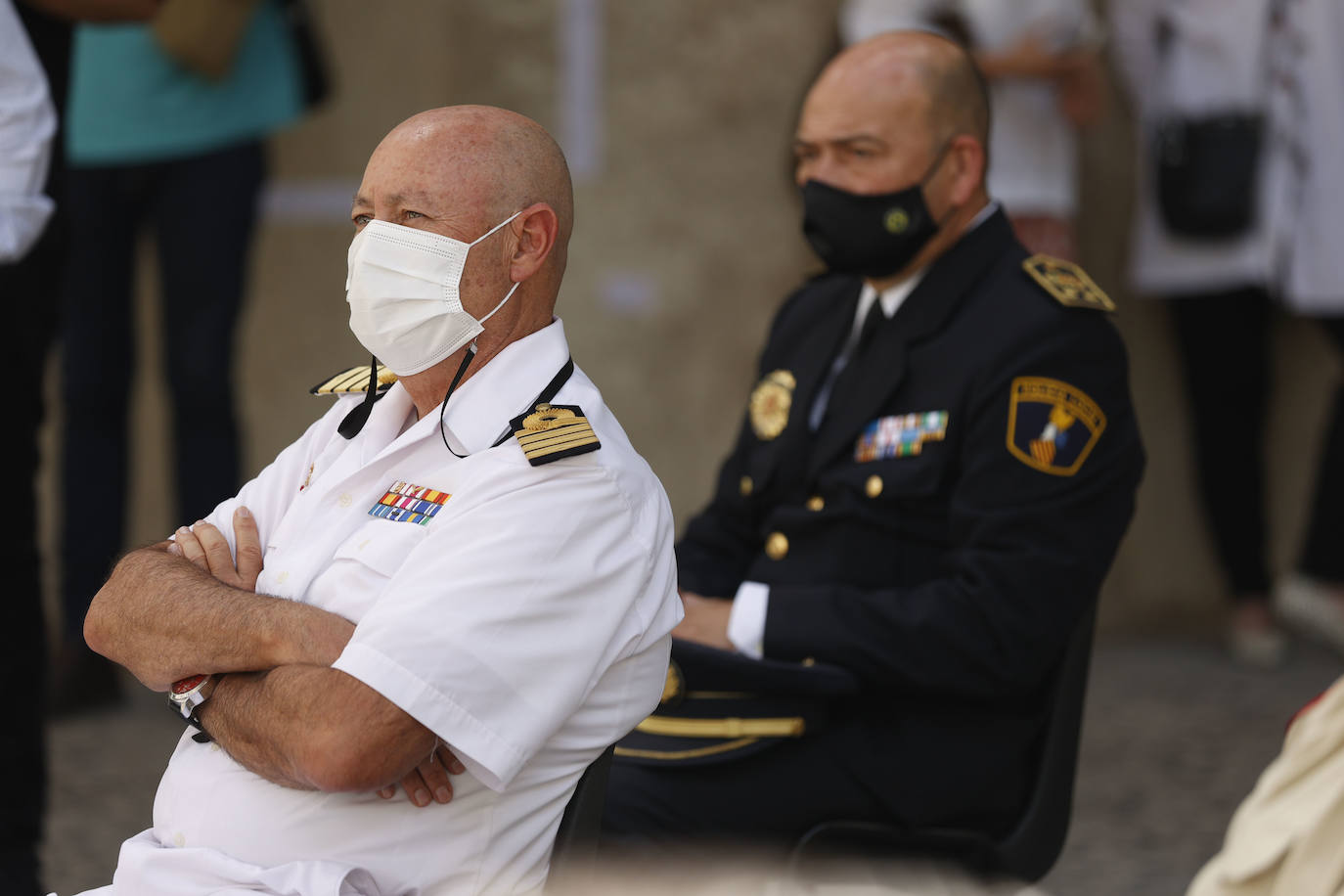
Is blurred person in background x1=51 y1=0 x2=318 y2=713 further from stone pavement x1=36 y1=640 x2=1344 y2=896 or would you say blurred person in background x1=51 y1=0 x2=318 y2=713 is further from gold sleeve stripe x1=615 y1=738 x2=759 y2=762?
gold sleeve stripe x1=615 y1=738 x2=759 y2=762

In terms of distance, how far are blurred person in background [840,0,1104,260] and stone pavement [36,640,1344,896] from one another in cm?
128

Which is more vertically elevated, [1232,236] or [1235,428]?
[1232,236]

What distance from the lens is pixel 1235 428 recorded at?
4.93m

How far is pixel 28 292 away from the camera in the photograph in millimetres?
2883

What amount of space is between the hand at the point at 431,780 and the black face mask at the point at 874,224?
4.16 ft

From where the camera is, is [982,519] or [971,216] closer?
[982,519]

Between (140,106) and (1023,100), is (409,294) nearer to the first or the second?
(140,106)

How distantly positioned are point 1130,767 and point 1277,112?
1901 millimetres

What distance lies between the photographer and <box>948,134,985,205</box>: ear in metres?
2.76

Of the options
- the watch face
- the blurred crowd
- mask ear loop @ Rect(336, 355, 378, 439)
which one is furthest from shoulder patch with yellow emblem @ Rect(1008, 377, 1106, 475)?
the blurred crowd

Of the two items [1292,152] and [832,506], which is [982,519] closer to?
[832,506]

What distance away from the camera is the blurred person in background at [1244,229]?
4543 millimetres

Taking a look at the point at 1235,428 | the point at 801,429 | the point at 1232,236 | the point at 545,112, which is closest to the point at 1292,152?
the point at 1232,236

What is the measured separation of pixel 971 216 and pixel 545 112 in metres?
2.39
